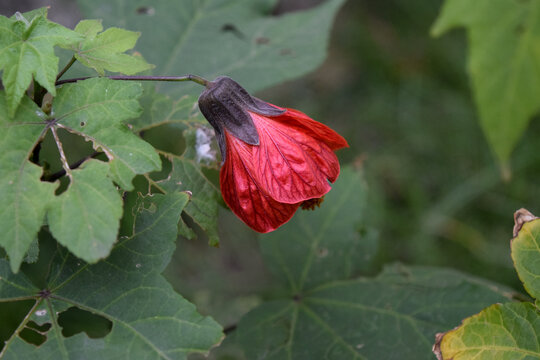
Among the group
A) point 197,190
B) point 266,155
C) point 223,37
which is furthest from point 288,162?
point 223,37

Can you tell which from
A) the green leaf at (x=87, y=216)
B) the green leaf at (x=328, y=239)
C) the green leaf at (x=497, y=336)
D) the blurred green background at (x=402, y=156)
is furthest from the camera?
the blurred green background at (x=402, y=156)

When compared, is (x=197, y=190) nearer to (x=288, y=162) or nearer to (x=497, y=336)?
(x=288, y=162)

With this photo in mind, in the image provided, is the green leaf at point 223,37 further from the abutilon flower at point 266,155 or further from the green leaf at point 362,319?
the green leaf at point 362,319

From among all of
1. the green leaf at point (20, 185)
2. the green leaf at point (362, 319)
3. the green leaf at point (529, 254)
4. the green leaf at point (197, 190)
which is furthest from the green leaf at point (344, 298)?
the green leaf at point (20, 185)

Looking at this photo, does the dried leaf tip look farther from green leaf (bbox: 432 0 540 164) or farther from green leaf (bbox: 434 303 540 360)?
green leaf (bbox: 432 0 540 164)

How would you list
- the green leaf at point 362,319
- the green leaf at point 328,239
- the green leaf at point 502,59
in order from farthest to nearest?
1. the green leaf at point 502,59
2. the green leaf at point 328,239
3. the green leaf at point 362,319
